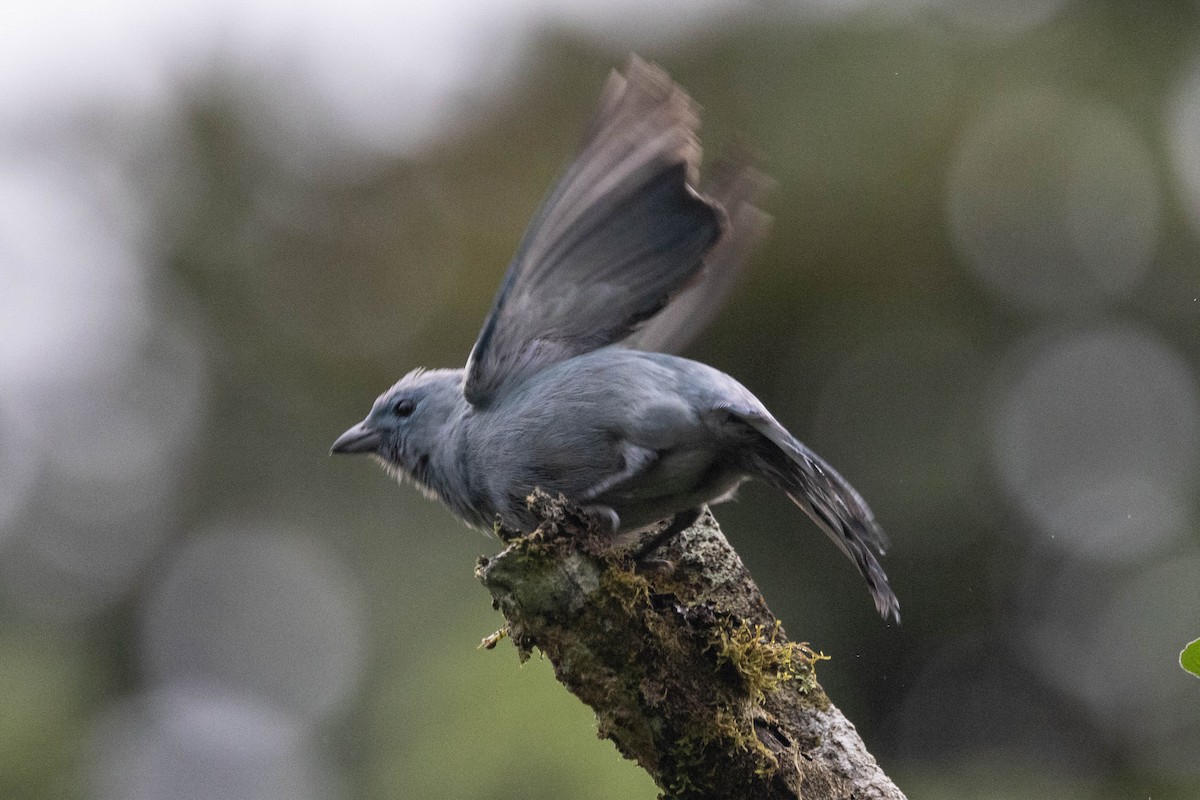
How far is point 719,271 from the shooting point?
15.1 feet

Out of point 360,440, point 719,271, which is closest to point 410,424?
point 360,440

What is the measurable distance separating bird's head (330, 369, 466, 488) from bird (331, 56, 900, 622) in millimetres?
283

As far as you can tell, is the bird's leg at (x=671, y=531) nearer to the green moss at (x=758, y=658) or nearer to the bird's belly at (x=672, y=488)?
the bird's belly at (x=672, y=488)

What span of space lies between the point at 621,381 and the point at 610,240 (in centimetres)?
45

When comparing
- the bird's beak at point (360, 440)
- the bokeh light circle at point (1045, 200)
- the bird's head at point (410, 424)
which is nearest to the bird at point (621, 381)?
the bird's head at point (410, 424)

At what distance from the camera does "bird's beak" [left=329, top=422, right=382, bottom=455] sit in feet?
15.0

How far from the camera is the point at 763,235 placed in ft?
14.5

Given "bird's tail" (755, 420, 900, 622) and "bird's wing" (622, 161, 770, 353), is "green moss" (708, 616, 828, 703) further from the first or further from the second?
"bird's wing" (622, 161, 770, 353)

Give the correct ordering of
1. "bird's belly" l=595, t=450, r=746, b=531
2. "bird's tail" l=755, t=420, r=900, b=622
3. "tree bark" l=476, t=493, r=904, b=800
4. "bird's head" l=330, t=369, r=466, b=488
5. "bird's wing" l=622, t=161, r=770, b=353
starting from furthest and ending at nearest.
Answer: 1. "bird's head" l=330, t=369, r=466, b=488
2. "bird's wing" l=622, t=161, r=770, b=353
3. "bird's belly" l=595, t=450, r=746, b=531
4. "bird's tail" l=755, t=420, r=900, b=622
5. "tree bark" l=476, t=493, r=904, b=800

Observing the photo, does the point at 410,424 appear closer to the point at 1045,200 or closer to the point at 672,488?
the point at 672,488

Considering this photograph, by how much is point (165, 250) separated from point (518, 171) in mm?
3436

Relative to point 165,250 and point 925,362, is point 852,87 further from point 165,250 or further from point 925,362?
point 165,250

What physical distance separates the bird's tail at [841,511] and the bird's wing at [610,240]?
650 millimetres

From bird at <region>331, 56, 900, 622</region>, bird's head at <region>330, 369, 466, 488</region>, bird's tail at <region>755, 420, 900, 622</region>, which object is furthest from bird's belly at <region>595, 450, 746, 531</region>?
bird's head at <region>330, 369, 466, 488</region>
